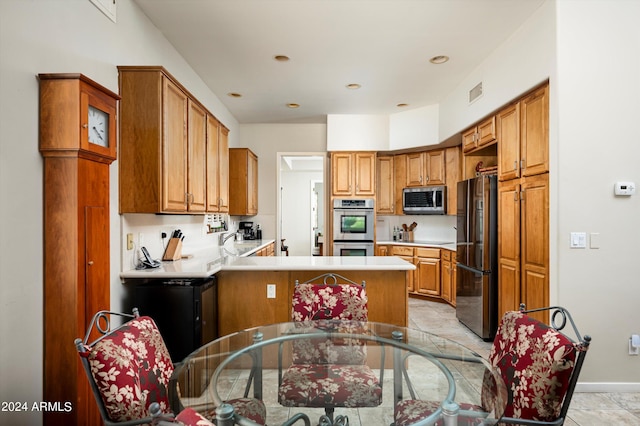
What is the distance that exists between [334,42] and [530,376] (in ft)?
9.83

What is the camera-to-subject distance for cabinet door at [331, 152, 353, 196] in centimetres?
562

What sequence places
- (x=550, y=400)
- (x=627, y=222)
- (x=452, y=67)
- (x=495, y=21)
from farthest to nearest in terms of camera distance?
(x=452, y=67), (x=495, y=21), (x=627, y=222), (x=550, y=400)

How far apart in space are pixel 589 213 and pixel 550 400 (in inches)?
72.9


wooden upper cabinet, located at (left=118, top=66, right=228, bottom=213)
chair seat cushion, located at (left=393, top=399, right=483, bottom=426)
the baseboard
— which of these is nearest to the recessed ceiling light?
wooden upper cabinet, located at (left=118, top=66, right=228, bottom=213)

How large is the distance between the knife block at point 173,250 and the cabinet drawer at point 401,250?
3.45m

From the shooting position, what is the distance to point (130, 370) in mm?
1193

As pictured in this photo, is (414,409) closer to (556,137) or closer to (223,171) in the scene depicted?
(556,137)

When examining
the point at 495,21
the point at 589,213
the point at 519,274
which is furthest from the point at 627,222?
the point at 495,21

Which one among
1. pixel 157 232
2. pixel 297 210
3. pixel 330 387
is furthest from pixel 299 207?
pixel 330 387

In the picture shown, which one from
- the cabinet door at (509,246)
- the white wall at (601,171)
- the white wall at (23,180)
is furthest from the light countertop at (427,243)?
the white wall at (23,180)

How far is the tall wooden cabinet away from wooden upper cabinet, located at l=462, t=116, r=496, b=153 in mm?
130

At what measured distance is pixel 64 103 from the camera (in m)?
1.76

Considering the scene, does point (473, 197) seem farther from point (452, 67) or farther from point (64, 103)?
point (64, 103)

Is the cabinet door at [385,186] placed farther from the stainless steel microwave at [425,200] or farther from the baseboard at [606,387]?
the baseboard at [606,387]
